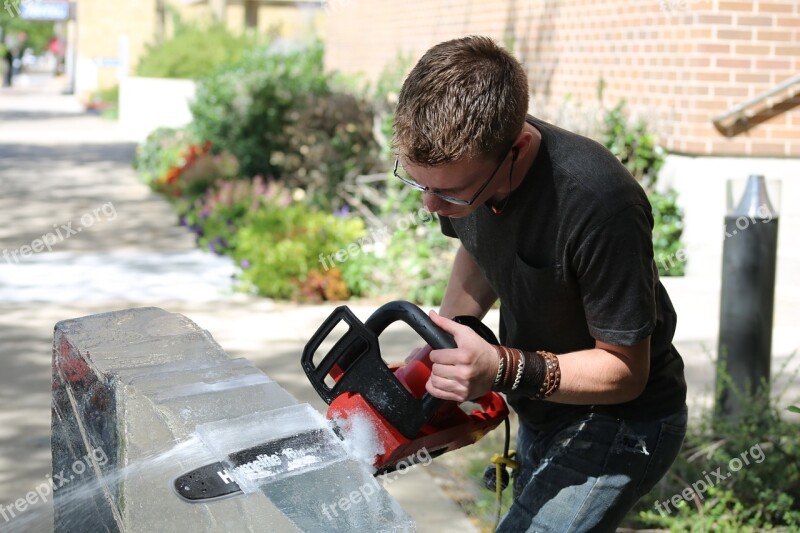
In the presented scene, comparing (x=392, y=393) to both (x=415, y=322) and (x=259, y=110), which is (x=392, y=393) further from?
(x=259, y=110)

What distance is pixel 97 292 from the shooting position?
324 inches

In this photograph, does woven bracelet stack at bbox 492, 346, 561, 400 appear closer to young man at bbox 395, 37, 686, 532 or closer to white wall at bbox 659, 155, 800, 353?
young man at bbox 395, 37, 686, 532

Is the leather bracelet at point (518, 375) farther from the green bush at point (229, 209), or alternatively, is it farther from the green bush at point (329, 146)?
the green bush at point (329, 146)

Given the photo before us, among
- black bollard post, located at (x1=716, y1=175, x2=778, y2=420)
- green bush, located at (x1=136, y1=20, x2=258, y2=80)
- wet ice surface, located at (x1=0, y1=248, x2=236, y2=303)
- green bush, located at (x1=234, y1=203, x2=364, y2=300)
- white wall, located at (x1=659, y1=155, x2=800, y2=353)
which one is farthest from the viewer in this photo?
green bush, located at (x1=136, y1=20, x2=258, y2=80)

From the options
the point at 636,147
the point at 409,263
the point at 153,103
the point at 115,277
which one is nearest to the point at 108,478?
the point at 409,263

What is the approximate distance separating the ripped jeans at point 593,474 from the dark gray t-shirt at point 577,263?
0.04 m

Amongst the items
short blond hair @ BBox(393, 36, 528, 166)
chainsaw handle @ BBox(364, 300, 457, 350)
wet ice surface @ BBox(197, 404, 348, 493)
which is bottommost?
wet ice surface @ BBox(197, 404, 348, 493)

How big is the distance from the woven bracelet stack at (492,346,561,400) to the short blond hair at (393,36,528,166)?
419 mm

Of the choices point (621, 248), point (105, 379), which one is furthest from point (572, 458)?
point (105, 379)

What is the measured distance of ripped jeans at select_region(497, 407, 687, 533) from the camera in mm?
2416

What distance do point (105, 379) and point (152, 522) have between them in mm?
339

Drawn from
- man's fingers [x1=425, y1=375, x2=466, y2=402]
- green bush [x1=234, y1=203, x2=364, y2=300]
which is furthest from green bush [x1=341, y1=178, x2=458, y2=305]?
man's fingers [x1=425, y1=375, x2=466, y2=402]

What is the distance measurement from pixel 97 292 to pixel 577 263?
6.59 m

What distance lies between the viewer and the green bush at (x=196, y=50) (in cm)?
2162
